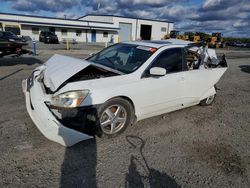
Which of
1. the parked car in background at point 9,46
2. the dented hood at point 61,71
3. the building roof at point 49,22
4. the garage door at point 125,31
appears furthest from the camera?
the garage door at point 125,31

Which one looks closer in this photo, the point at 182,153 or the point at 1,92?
the point at 182,153

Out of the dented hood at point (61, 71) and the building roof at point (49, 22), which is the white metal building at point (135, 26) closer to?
the building roof at point (49, 22)

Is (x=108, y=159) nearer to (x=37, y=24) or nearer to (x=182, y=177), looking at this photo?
(x=182, y=177)

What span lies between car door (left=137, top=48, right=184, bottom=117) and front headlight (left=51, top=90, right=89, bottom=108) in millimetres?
1049

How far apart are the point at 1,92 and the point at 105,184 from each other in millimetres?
4451

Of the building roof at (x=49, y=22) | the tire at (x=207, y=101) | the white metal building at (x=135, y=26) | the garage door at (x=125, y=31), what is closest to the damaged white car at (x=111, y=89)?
the tire at (x=207, y=101)

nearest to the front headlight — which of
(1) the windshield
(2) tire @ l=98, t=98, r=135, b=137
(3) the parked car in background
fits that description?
(2) tire @ l=98, t=98, r=135, b=137

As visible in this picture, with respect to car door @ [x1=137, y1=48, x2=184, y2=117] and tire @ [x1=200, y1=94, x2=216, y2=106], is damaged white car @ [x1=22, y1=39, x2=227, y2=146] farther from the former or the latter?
tire @ [x1=200, y1=94, x2=216, y2=106]

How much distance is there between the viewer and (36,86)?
138 inches

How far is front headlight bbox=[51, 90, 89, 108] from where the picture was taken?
303cm

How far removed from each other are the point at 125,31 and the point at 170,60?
48.0 meters

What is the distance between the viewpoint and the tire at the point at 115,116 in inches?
132

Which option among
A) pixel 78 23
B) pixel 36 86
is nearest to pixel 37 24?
pixel 78 23

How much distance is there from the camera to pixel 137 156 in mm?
3203
